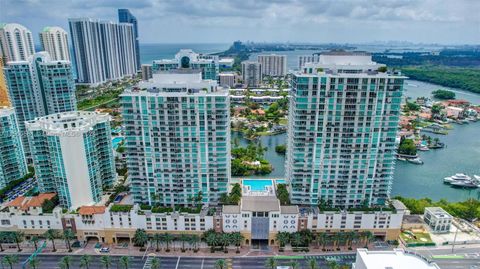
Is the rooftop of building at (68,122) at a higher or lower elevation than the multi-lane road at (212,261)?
higher

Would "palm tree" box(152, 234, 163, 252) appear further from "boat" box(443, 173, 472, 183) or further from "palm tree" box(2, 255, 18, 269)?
"boat" box(443, 173, 472, 183)

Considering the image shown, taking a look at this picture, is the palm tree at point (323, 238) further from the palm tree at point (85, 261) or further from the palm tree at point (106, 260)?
the palm tree at point (85, 261)

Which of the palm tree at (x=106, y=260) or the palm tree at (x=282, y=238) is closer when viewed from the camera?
the palm tree at (x=106, y=260)

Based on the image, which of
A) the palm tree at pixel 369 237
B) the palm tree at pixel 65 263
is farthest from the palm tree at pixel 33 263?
the palm tree at pixel 369 237

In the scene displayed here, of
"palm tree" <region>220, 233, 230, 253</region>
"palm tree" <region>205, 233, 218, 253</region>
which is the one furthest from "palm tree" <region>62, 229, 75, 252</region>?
"palm tree" <region>220, 233, 230, 253</region>

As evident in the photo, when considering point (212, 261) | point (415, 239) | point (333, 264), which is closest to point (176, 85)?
point (212, 261)

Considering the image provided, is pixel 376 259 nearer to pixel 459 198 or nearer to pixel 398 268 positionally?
pixel 398 268

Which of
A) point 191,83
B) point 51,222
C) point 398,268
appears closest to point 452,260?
point 398,268
